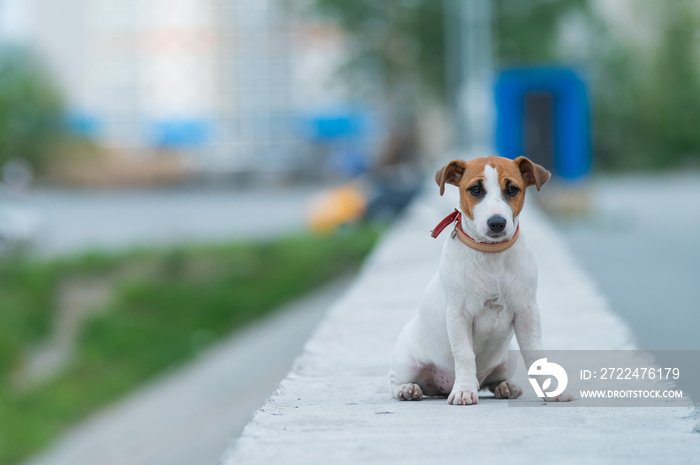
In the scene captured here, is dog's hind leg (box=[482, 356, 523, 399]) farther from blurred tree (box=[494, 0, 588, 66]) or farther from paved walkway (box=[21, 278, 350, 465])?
blurred tree (box=[494, 0, 588, 66])

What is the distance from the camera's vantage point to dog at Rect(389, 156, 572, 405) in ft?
12.1

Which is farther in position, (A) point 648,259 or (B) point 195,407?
(A) point 648,259

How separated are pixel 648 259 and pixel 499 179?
1519 cm

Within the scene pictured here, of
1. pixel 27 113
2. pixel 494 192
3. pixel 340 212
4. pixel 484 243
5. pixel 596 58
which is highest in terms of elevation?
pixel 596 58

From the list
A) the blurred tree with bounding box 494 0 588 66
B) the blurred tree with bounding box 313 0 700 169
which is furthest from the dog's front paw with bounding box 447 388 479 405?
the blurred tree with bounding box 313 0 700 169

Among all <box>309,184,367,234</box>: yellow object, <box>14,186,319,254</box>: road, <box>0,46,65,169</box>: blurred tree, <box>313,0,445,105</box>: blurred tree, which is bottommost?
<box>14,186,319,254</box>: road

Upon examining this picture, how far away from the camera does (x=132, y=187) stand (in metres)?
52.6

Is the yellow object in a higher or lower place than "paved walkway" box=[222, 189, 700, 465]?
lower

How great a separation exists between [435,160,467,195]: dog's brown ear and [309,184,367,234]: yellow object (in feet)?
72.8

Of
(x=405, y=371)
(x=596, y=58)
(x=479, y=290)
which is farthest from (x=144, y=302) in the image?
(x=596, y=58)

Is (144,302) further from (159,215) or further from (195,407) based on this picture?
(159,215)

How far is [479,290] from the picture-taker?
3.84 metres

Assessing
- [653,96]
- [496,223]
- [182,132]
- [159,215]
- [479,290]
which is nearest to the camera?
[496,223]

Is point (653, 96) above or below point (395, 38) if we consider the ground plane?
below
